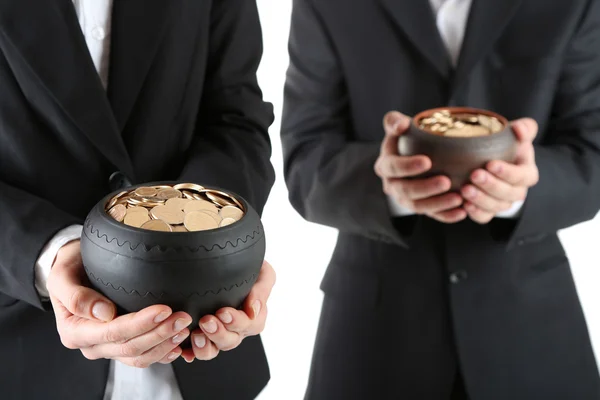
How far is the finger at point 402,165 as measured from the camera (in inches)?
44.9

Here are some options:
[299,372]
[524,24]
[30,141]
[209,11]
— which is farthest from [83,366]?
[299,372]

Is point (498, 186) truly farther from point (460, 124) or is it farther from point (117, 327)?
point (117, 327)

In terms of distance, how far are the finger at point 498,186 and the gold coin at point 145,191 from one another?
532 millimetres

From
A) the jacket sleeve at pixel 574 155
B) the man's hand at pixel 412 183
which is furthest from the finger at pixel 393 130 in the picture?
the jacket sleeve at pixel 574 155

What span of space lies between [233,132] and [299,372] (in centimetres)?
128

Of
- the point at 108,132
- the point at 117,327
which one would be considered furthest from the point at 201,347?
the point at 108,132

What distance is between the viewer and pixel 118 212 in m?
0.84

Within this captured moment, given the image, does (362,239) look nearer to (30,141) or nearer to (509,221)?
(509,221)

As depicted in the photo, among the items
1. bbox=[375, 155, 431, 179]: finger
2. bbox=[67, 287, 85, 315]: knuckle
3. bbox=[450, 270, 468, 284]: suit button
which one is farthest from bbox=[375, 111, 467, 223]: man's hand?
bbox=[67, 287, 85, 315]: knuckle

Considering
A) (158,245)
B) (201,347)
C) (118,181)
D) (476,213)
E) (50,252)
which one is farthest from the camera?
(476,213)

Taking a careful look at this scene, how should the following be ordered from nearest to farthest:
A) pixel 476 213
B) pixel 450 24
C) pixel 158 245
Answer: pixel 158 245 < pixel 476 213 < pixel 450 24

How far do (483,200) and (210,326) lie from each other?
573 mm

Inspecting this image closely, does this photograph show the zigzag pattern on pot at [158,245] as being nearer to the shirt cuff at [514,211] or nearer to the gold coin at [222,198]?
the gold coin at [222,198]

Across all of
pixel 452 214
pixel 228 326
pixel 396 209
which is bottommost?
pixel 396 209
